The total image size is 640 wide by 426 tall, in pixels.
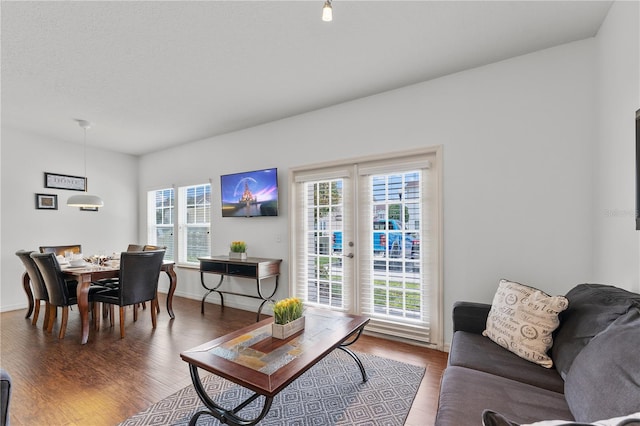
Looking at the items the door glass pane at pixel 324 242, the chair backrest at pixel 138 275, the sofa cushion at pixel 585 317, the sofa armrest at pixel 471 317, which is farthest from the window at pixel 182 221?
the sofa cushion at pixel 585 317

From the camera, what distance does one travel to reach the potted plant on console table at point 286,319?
6.32ft

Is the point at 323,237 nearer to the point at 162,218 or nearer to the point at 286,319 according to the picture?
the point at 286,319

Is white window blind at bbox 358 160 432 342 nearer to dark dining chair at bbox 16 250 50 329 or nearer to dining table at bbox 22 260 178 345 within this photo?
dining table at bbox 22 260 178 345

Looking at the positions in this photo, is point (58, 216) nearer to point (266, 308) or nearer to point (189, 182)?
point (189, 182)

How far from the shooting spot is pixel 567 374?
1335 mm

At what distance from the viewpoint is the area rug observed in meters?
1.83

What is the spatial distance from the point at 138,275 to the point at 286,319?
2.32m

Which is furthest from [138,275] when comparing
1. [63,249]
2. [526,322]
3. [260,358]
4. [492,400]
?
[526,322]

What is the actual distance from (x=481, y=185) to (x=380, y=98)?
1.42 m

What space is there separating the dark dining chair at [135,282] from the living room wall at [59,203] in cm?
213

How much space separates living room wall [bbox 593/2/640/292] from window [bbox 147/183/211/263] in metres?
4.77

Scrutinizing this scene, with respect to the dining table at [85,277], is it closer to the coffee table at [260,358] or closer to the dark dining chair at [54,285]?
the dark dining chair at [54,285]

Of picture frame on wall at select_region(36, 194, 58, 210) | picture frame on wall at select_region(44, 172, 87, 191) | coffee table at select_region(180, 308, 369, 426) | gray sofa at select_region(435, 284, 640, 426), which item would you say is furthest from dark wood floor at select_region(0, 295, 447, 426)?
picture frame on wall at select_region(44, 172, 87, 191)

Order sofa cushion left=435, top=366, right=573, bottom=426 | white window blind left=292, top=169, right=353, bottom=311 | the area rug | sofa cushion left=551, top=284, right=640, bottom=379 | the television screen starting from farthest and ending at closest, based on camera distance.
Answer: the television screen, white window blind left=292, top=169, right=353, bottom=311, the area rug, sofa cushion left=551, top=284, right=640, bottom=379, sofa cushion left=435, top=366, right=573, bottom=426
